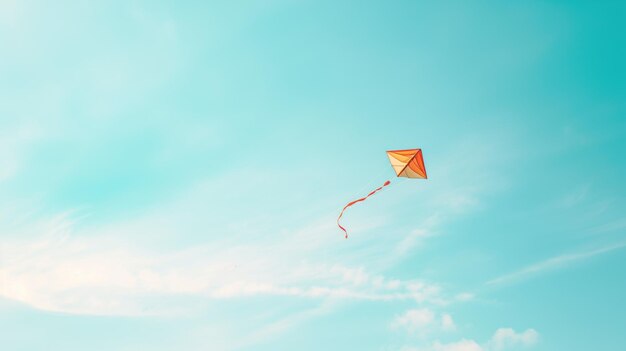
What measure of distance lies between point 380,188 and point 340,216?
3.72m

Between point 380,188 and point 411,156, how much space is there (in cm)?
353

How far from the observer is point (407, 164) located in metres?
36.8

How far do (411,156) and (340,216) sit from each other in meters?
7.22

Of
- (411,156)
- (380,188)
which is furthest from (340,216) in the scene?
(411,156)

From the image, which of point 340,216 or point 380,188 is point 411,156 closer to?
point 380,188

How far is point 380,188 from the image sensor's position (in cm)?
3572

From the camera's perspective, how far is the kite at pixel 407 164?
1423 inches

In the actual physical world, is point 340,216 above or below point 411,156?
below

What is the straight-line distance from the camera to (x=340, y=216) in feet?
116

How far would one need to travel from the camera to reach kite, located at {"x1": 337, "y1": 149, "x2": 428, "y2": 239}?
119 ft

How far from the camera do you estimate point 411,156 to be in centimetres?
3631
